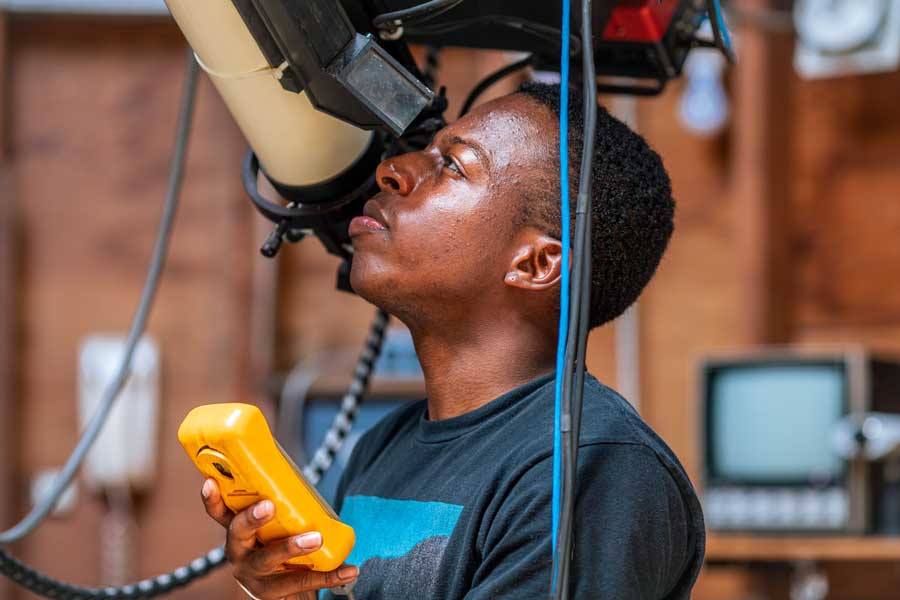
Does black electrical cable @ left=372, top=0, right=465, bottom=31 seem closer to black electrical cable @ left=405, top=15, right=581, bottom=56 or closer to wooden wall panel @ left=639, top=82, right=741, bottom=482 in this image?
black electrical cable @ left=405, top=15, right=581, bottom=56

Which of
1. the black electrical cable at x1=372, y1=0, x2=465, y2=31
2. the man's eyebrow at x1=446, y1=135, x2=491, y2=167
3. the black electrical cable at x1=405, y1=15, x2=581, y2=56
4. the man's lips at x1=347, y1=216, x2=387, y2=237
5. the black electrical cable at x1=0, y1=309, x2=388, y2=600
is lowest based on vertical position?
the black electrical cable at x1=0, y1=309, x2=388, y2=600

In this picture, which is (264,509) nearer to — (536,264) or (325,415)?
(536,264)

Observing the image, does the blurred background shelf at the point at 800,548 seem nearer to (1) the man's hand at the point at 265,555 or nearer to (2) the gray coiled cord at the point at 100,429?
(2) the gray coiled cord at the point at 100,429

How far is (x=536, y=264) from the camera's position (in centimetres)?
111

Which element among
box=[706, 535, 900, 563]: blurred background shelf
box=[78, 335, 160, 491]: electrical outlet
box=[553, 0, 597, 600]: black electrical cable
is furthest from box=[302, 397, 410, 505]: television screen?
box=[553, 0, 597, 600]: black electrical cable

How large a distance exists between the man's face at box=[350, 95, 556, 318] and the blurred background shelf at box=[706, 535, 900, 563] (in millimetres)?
1427

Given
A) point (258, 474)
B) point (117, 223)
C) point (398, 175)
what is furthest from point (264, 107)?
point (117, 223)

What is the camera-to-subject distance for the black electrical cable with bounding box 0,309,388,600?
1.26 metres

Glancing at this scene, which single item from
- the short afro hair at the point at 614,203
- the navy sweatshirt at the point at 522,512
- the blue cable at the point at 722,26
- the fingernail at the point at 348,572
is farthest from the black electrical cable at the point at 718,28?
the fingernail at the point at 348,572

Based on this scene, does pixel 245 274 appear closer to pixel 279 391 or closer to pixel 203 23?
pixel 279 391

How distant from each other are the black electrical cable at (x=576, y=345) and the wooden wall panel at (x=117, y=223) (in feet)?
6.66

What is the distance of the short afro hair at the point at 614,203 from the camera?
1.10 meters

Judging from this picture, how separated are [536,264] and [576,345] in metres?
0.26

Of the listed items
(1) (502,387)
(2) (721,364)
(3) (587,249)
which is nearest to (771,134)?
(2) (721,364)
